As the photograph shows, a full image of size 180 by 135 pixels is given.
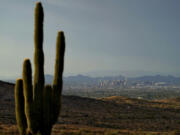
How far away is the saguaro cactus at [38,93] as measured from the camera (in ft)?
37.8

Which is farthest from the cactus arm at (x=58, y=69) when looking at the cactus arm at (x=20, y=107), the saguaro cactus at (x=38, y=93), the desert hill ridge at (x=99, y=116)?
the desert hill ridge at (x=99, y=116)

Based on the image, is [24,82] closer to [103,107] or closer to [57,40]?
[57,40]

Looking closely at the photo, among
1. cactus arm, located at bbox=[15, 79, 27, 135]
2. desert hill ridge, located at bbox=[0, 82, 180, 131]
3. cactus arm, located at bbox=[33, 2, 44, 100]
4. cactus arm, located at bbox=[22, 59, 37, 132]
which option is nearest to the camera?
cactus arm, located at bbox=[22, 59, 37, 132]

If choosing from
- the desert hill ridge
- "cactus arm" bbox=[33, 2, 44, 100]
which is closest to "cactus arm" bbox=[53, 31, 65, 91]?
"cactus arm" bbox=[33, 2, 44, 100]

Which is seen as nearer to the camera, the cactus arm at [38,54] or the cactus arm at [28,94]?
the cactus arm at [28,94]

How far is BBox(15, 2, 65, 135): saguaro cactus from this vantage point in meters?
11.5

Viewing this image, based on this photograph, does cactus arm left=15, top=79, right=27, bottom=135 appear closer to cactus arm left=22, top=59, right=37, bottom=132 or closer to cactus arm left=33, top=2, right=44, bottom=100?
cactus arm left=22, top=59, right=37, bottom=132

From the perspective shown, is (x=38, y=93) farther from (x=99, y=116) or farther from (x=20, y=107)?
(x=99, y=116)

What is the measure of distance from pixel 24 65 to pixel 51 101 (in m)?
2.16

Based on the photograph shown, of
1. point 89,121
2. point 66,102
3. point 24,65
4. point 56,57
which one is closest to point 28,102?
point 24,65

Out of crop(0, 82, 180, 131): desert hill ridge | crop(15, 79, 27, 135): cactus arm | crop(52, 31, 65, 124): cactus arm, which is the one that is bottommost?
crop(0, 82, 180, 131): desert hill ridge

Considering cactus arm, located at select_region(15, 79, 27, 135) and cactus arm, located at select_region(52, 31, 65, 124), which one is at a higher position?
cactus arm, located at select_region(52, 31, 65, 124)

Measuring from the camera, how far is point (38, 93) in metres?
11.5

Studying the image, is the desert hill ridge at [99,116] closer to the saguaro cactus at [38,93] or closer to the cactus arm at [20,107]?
the cactus arm at [20,107]
